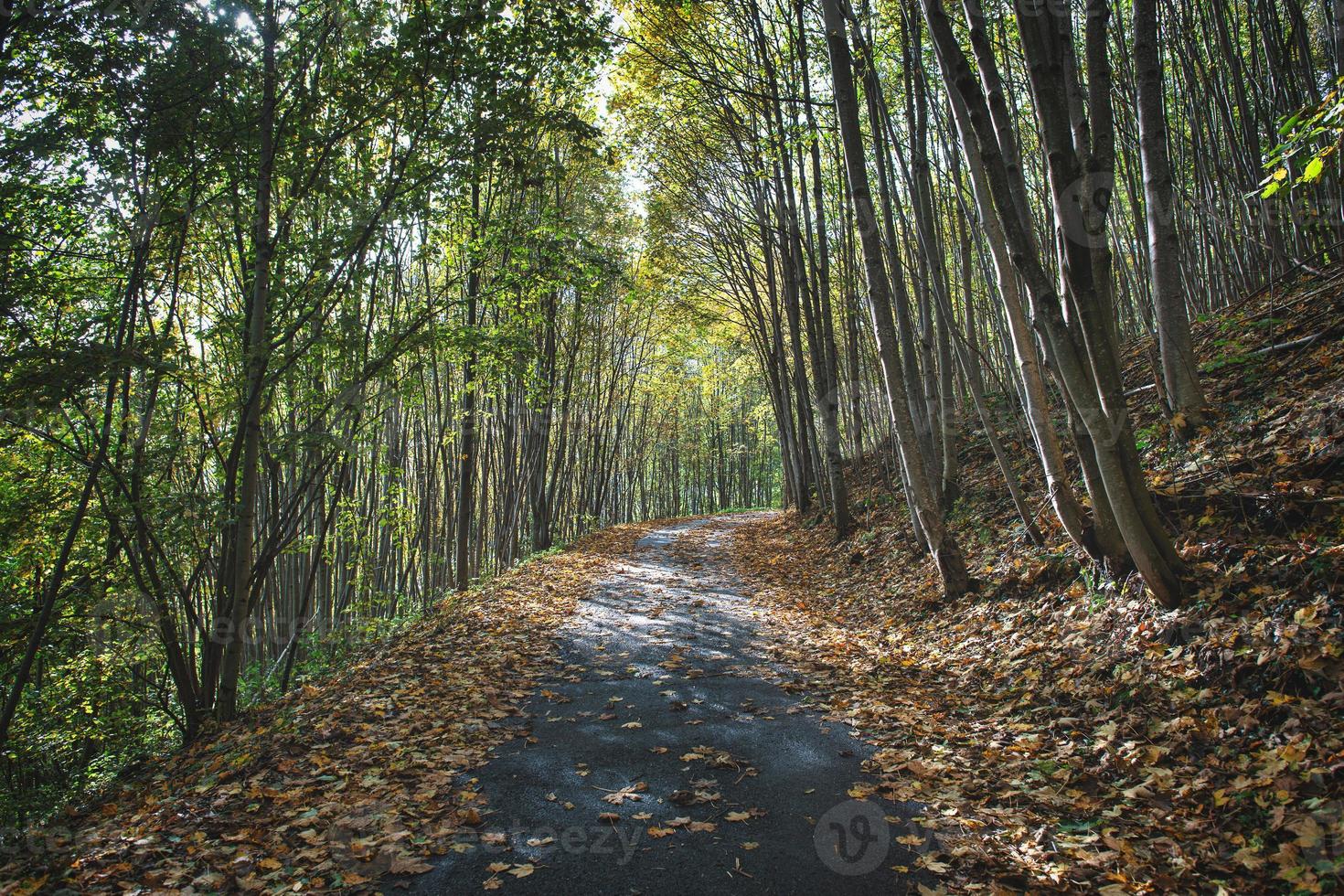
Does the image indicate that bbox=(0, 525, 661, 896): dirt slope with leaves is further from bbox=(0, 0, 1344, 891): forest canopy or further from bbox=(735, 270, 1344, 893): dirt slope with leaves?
bbox=(735, 270, 1344, 893): dirt slope with leaves

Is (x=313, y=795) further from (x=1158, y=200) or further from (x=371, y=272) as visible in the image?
(x=1158, y=200)

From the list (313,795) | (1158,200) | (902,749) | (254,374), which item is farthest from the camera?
(254,374)

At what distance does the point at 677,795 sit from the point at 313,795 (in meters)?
2.02

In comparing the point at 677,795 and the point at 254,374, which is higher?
the point at 254,374

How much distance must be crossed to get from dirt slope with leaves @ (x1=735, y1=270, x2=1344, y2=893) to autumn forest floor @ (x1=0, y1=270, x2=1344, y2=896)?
2 centimetres

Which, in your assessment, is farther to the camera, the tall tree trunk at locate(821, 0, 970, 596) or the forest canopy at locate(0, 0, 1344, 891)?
the tall tree trunk at locate(821, 0, 970, 596)

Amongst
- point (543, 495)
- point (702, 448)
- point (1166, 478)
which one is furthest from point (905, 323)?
point (702, 448)

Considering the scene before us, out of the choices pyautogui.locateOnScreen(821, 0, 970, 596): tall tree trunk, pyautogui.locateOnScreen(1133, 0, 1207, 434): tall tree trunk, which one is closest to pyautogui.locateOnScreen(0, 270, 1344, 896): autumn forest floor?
pyautogui.locateOnScreen(821, 0, 970, 596): tall tree trunk

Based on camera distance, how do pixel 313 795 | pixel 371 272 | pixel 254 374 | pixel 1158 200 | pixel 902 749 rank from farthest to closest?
pixel 371 272
pixel 254 374
pixel 1158 200
pixel 902 749
pixel 313 795

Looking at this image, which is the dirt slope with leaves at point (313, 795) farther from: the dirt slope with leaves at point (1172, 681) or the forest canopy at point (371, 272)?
the dirt slope with leaves at point (1172, 681)

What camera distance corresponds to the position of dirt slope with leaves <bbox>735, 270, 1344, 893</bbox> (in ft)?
8.04

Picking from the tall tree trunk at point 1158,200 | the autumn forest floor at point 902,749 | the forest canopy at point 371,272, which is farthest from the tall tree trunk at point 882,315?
the tall tree trunk at point 1158,200

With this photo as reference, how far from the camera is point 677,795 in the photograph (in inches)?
129

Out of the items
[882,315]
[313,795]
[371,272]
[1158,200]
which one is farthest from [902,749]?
[371,272]
